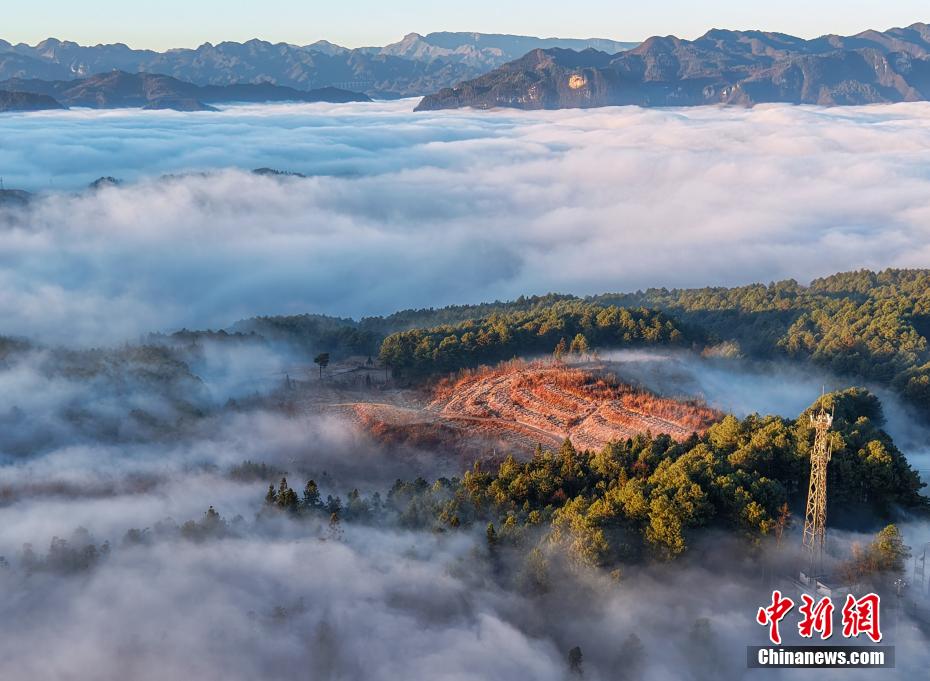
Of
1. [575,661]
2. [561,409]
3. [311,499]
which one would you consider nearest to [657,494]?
[575,661]

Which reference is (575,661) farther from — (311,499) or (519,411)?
(519,411)

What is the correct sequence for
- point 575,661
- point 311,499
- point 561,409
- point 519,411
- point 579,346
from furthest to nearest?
point 579,346 < point 519,411 < point 561,409 < point 311,499 < point 575,661

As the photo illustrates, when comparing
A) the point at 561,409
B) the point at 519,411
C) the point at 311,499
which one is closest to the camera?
the point at 311,499

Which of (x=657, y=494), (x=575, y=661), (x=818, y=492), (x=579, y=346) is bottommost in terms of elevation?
(x=575, y=661)

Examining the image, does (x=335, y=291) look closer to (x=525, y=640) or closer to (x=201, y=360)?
(x=201, y=360)

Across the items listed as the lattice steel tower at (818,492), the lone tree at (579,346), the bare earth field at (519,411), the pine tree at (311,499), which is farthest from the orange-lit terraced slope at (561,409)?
the lattice steel tower at (818,492)

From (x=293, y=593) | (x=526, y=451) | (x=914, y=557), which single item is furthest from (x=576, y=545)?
(x=526, y=451)

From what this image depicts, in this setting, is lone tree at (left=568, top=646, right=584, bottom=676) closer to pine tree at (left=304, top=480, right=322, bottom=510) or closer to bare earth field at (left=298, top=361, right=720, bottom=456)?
pine tree at (left=304, top=480, right=322, bottom=510)

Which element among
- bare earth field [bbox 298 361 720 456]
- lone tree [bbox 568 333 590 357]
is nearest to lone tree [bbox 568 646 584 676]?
bare earth field [bbox 298 361 720 456]
